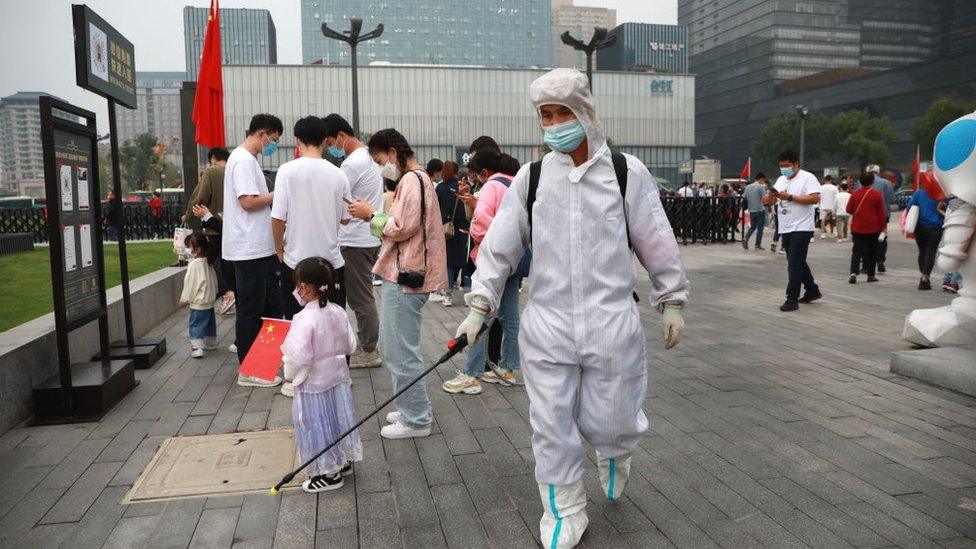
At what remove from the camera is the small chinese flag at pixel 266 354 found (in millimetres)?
5004

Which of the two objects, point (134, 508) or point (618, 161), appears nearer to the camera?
point (618, 161)

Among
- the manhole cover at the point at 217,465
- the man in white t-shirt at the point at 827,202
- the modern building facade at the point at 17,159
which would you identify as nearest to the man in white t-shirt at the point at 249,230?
the manhole cover at the point at 217,465

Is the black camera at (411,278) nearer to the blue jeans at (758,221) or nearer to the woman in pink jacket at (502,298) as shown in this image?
the woman in pink jacket at (502,298)

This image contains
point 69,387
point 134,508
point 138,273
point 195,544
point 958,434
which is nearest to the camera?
point 195,544

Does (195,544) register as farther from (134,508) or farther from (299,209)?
(299,209)

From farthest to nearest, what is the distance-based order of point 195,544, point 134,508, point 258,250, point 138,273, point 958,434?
1. point 138,273
2. point 258,250
3. point 958,434
4. point 134,508
5. point 195,544

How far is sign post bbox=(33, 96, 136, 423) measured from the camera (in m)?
4.63

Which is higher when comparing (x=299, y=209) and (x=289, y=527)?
(x=299, y=209)

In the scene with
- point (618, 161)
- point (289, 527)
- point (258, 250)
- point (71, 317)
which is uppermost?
Answer: point (618, 161)

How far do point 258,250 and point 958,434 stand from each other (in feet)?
16.6

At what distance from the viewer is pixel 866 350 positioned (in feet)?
21.8

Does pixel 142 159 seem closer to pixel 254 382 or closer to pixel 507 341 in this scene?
pixel 254 382

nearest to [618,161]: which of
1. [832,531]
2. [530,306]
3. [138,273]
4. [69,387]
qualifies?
[530,306]

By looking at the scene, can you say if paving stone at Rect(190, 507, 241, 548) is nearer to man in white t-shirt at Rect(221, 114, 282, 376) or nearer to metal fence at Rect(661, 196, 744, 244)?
man in white t-shirt at Rect(221, 114, 282, 376)
